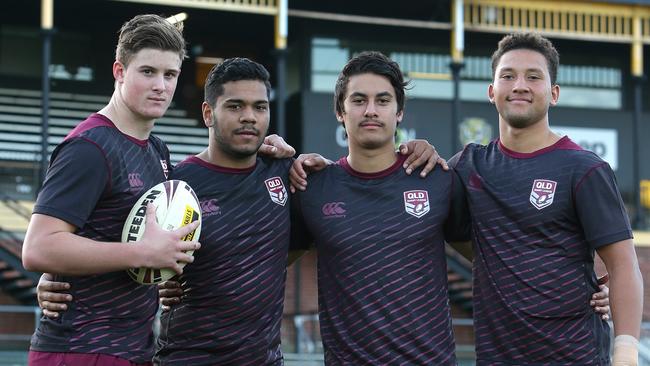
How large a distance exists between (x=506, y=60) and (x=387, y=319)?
1.50 metres

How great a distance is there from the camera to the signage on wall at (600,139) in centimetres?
2202

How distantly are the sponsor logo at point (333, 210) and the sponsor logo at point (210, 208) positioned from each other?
0.56m

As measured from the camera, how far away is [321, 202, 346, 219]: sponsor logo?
18.3ft

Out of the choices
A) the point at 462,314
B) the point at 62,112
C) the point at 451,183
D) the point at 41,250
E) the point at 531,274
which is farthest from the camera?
the point at 62,112

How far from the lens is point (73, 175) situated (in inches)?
189

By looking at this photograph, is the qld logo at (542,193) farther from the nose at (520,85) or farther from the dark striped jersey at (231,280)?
the dark striped jersey at (231,280)

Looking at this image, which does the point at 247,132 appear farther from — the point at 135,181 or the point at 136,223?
the point at 136,223

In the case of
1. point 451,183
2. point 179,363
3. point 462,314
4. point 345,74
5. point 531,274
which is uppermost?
point 345,74

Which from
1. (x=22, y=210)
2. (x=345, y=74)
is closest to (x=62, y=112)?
(x=22, y=210)

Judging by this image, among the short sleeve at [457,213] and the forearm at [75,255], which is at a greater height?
the short sleeve at [457,213]

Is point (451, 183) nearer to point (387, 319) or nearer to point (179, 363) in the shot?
point (387, 319)

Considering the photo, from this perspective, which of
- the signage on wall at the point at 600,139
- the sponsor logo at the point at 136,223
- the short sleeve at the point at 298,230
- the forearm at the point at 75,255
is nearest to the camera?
the forearm at the point at 75,255

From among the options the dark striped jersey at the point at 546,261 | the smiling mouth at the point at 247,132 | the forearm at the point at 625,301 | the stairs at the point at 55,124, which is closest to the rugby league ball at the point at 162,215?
the smiling mouth at the point at 247,132

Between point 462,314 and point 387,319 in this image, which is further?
point 462,314
